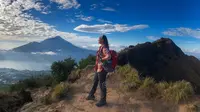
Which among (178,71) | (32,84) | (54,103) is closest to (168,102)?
(54,103)

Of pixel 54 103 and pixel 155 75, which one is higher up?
pixel 155 75

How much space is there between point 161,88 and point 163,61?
537cm

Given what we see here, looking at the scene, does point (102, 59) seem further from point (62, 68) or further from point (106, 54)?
point (62, 68)

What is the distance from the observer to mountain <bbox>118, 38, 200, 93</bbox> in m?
14.7

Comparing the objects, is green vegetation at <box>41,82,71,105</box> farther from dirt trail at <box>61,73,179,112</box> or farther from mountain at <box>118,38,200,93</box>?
mountain at <box>118,38,200,93</box>

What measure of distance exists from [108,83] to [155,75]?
305cm

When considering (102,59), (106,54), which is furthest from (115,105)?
(106,54)

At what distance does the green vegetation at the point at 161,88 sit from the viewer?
9727 millimetres

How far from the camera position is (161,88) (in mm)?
10477

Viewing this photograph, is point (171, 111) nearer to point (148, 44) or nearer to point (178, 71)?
point (178, 71)

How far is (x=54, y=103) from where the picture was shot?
11.0 meters

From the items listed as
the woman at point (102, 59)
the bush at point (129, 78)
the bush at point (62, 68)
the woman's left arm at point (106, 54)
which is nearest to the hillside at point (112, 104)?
the bush at point (129, 78)

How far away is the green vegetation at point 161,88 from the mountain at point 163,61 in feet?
7.58

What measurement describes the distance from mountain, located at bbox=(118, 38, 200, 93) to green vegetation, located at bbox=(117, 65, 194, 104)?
2.31 metres
